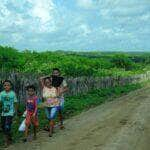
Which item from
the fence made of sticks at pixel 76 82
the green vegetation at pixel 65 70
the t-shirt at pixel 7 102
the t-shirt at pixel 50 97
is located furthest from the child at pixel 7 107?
the fence made of sticks at pixel 76 82

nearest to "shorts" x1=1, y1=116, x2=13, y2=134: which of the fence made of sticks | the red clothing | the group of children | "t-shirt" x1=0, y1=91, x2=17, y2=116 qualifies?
the group of children

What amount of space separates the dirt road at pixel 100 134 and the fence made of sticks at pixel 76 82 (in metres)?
3.16

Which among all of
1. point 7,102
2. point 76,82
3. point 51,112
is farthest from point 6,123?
point 76,82

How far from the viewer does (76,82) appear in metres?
30.2

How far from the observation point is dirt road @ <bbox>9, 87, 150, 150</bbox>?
1181 cm

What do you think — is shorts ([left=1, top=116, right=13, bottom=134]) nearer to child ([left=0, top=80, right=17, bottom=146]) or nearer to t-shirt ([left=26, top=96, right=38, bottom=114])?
child ([left=0, top=80, right=17, bottom=146])

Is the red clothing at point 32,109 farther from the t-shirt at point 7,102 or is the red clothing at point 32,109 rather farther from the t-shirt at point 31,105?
the t-shirt at point 7,102

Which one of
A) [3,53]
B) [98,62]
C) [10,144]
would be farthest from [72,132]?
[98,62]

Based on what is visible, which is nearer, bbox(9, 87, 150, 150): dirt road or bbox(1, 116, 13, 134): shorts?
bbox(9, 87, 150, 150): dirt road

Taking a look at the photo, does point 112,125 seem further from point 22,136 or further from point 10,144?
point 10,144

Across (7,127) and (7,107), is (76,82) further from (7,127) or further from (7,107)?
(7,127)

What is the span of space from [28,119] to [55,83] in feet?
5.87

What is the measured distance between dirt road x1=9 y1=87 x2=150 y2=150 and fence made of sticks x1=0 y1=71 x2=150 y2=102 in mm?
3156

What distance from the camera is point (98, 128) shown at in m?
15.1
